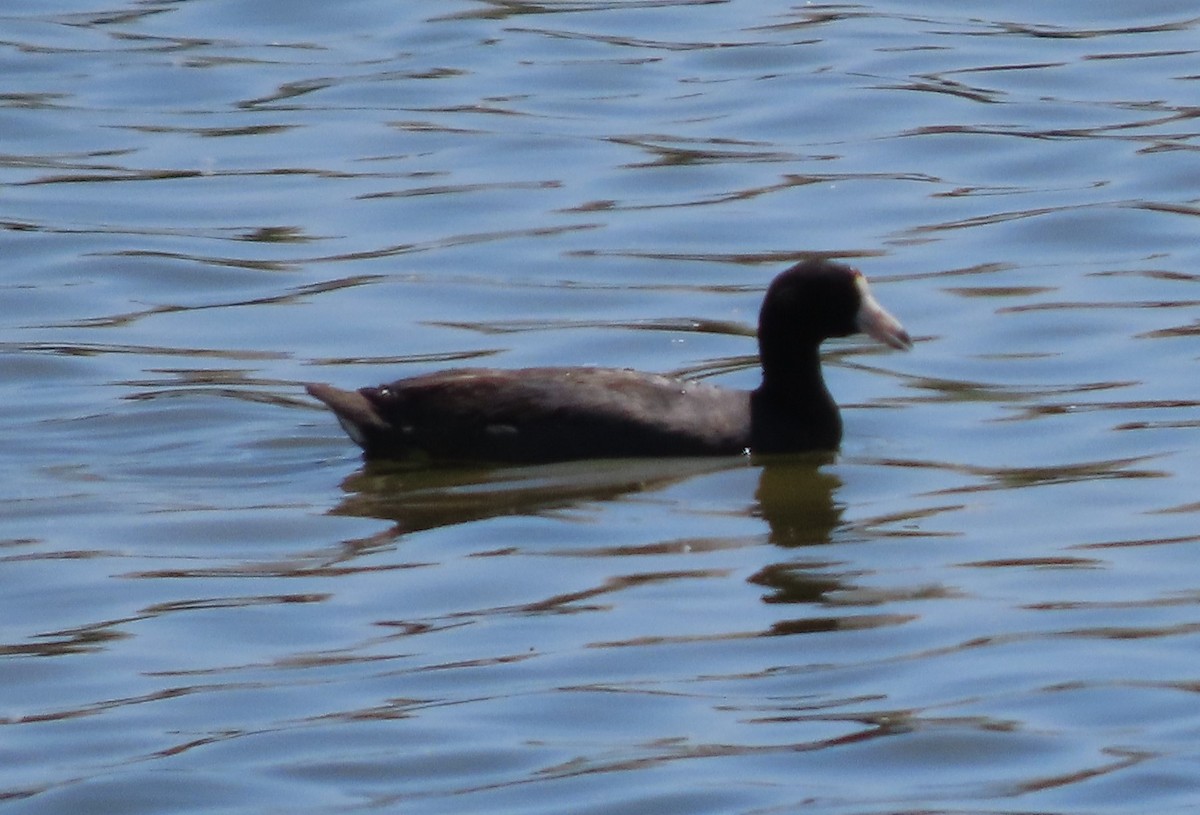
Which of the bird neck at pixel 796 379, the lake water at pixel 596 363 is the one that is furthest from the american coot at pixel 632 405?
the lake water at pixel 596 363

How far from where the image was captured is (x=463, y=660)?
26.7ft

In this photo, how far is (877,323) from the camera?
1102 cm

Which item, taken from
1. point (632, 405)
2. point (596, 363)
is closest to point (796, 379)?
point (632, 405)

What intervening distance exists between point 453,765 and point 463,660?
0.98 m

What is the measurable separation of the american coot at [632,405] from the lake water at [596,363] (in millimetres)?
165

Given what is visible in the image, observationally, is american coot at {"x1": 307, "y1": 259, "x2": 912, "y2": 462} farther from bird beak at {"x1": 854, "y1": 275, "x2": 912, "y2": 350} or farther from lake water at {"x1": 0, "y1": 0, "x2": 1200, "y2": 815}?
lake water at {"x1": 0, "y1": 0, "x2": 1200, "y2": 815}

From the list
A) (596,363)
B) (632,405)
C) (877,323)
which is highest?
(877,323)

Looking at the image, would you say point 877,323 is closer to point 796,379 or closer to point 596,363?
point 796,379

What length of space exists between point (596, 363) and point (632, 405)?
1804 millimetres

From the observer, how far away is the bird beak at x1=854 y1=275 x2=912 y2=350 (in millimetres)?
10961

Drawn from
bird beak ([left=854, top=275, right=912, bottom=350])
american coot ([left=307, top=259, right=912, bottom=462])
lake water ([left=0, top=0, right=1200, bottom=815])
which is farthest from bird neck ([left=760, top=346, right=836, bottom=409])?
lake water ([left=0, top=0, right=1200, bottom=815])

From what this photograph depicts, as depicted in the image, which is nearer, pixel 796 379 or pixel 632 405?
pixel 632 405

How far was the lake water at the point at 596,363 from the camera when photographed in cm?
736

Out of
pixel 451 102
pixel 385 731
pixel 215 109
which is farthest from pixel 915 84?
pixel 385 731
